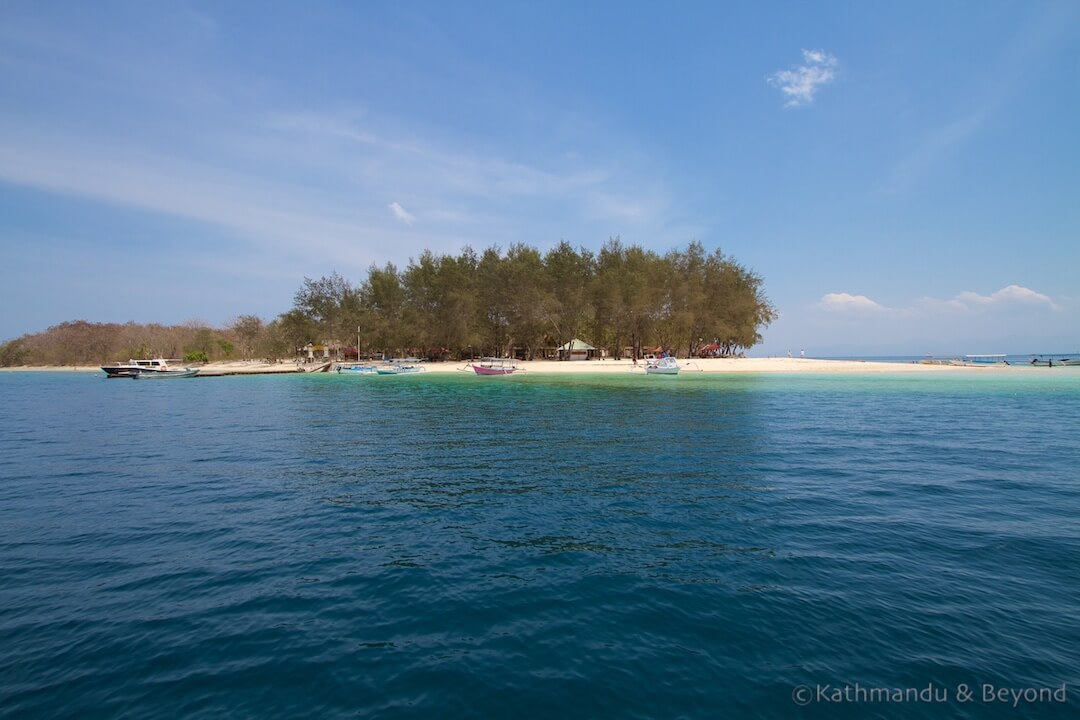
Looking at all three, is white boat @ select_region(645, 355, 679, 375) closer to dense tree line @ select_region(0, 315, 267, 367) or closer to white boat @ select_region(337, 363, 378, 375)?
white boat @ select_region(337, 363, 378, 375)

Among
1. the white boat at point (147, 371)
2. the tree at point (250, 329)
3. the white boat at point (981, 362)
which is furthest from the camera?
the tree at point (250, 329)

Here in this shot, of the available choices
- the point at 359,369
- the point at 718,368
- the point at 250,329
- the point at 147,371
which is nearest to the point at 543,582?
the point at 718,368

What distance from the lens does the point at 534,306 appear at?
8062 cm

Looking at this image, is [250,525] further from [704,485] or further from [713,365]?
[713,365]

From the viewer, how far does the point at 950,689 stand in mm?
5723

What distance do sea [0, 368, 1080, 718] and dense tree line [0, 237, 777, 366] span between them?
6297cm

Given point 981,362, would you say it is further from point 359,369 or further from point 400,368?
point 359,369

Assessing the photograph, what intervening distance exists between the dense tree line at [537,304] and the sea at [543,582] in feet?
206

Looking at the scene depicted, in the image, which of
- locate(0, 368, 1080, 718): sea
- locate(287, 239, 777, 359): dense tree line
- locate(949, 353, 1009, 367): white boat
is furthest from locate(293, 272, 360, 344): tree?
locate(949, 353, 1009, 367): white boat

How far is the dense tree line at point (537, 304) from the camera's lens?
265 feet

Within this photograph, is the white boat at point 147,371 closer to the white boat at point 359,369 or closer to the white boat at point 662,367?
the white boat at point 359,369

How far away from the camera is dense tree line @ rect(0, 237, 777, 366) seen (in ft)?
265

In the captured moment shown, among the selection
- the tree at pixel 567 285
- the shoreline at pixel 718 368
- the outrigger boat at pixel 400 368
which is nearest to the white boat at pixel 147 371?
the shoreline at pixel 718 368

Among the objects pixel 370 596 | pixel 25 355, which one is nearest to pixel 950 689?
pixel 370 596
